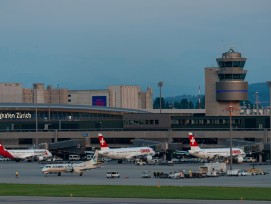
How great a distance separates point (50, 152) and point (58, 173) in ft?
179

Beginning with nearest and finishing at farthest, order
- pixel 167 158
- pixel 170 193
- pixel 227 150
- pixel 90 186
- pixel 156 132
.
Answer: pixel 170 193 < pixel 90 186 < pixel 227 150 < pixel 167 158 < pixel 156 132

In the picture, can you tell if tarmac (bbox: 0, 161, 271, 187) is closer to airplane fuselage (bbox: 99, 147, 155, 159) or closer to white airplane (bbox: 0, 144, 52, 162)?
airplane fuselage (bbox: 99, 147, 155, 159)

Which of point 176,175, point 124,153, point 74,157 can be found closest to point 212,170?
point 176,175

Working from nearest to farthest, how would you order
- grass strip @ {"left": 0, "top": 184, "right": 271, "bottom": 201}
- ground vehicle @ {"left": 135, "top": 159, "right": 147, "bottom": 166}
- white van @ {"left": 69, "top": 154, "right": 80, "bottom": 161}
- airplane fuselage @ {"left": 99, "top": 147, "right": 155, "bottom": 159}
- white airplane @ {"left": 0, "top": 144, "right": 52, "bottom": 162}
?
grass strip @ {"left": 0, "top": 184, "right": 271, "bottom": 201} < ground vehicle @ {"left": 135, "top": 159, "right": 147, "bottom": 166} < airplane fuselage @ {"left": 99, "top": 147, "right": 155, "bottom": 159} < white airplane @ {"left": 0, "top": 144, "right": 52, "bottom": 162} < white van @ {"left": 69, "top": 154, "right": 80, "bottom": 161}

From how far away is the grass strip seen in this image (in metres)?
93.6

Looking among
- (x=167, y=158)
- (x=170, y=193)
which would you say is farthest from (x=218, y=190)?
(x=167, y=158)

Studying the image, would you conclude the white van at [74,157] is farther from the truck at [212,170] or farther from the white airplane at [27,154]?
the truck at [212,170]

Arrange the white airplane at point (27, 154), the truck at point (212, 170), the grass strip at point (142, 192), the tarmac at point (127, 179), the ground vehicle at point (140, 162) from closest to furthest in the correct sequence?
1. the grass strip at point (142, 192)
2. the tarmac at point (127, 179)
3. the truck at point (212, 170)
4. the ground vehicle at point (140, 162)
5. the white airplane at point (27, 154)

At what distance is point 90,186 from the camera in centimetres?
10925

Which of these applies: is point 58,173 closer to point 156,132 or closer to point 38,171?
point 38,171

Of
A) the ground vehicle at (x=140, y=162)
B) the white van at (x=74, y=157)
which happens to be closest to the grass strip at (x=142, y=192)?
the ground vehicle at (x=140, y=162)

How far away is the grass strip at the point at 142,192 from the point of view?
93569 mm

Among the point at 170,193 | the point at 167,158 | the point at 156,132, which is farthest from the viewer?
the point at 156,132

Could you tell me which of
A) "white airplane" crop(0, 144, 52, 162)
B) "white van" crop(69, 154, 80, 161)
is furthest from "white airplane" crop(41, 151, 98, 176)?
"white van" crop(69, 154, 80, 161)
